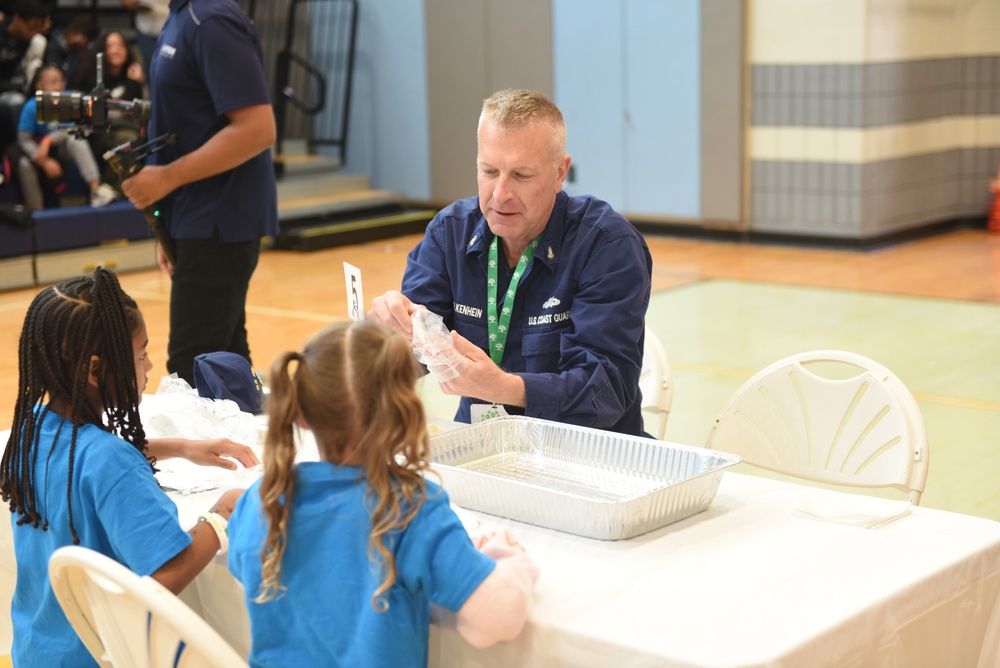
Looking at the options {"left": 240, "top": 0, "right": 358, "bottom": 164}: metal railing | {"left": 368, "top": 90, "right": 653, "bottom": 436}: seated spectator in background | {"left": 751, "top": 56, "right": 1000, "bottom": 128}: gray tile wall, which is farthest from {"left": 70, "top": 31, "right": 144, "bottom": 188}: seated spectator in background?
{"left": 368, "top": 90, "right": 653, "bottom": 436}: seated spectator in background

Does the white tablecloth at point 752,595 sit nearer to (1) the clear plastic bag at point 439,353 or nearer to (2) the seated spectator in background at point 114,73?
(1) the clear plastic bag at point 439,353

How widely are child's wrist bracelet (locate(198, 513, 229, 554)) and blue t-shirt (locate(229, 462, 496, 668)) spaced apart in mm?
255

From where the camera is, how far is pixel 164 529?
5.68 feet

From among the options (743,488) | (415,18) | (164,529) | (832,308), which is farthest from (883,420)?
(415,18)

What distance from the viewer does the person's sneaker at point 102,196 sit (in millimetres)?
8281

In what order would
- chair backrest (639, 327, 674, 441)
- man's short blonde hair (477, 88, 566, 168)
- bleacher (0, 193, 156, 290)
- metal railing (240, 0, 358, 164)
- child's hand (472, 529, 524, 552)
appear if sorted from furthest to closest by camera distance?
metal railing (240, 0, 358, 164)
bleacher (0, 193, 156, 290)
chair backrest (639, 327, 674, 441)
man's short blonde hair (477, 88, 566, 168)
child's hand (472, 529, 524, 552)

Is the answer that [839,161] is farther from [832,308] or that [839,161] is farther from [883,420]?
[883,420]

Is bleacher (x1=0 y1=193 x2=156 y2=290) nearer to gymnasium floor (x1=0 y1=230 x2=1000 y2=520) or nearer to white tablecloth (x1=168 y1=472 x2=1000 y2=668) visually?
gymnasium floor (x1=0 y1=230 x2=1000 y2=520)

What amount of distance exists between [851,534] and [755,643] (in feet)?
1.31

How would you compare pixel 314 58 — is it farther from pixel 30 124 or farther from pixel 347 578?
pixel 347 578

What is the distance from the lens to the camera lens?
3.44 metres

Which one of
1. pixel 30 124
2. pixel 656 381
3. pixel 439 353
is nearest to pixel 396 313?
pixel 439 353

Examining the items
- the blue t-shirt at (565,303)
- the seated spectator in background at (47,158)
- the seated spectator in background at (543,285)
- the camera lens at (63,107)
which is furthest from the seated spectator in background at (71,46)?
the seated spectator in background at (543,285)

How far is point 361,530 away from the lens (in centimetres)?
150
